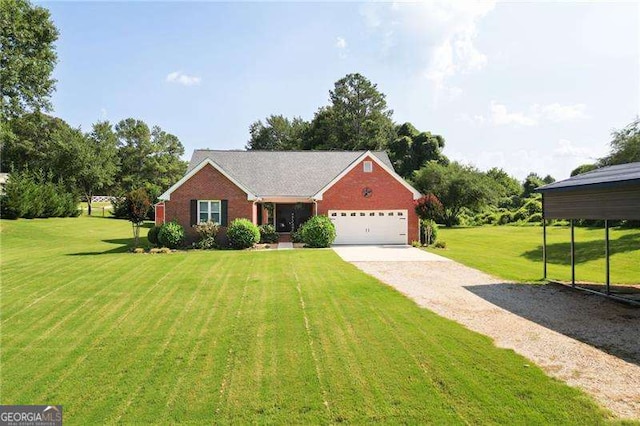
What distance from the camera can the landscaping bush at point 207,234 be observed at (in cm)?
2268

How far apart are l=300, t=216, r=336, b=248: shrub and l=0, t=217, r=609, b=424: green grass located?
10.4m

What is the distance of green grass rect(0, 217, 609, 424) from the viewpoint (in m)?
5.19

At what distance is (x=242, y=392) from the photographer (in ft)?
18.6

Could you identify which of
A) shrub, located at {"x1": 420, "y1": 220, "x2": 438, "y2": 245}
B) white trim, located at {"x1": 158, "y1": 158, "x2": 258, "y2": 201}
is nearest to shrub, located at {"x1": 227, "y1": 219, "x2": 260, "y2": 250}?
white trim, located at {"x1": 158, "y1": 158, "x2": 258, "y2": 201}

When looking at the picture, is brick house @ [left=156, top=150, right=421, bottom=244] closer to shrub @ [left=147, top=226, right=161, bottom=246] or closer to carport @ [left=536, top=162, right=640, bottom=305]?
shrub @ [left=147, top=226, right=161, bottom=246]

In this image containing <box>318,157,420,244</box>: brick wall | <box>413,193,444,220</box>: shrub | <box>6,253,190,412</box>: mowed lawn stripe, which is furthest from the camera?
<box>318,157,420,244</box>: brick wall

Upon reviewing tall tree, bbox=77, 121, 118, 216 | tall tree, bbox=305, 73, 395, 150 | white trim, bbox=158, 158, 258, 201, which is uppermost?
tall tree, bbox=305, 73, 395, 150

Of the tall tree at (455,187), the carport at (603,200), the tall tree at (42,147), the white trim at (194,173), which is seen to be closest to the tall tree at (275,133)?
the tall tree at (42,147)

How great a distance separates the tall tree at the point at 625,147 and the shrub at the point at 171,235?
2953 cm

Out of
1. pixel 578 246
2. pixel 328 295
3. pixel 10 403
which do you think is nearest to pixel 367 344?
pixel 328 295

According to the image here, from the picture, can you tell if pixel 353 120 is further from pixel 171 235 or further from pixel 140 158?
pixel 171 235

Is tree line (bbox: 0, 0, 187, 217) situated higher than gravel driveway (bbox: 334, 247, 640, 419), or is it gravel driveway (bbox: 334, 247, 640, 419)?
→ tree line (bbox: 0, 0, 187, 217)

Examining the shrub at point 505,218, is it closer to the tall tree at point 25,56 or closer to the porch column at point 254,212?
the porch column at point 254,212

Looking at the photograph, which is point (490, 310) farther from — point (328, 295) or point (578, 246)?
point (578, 246)
